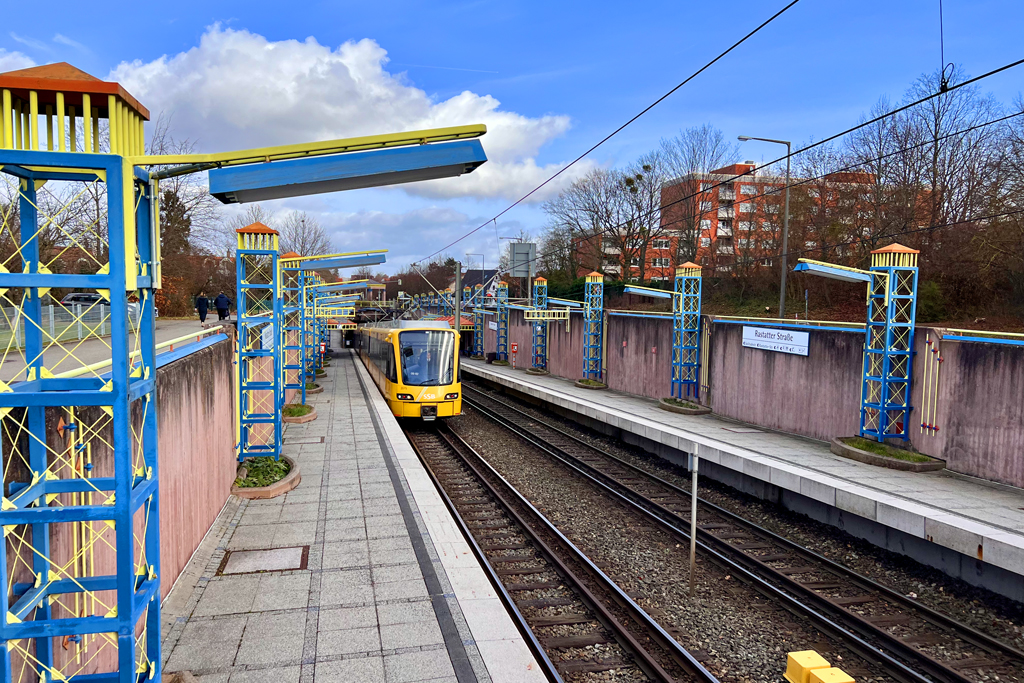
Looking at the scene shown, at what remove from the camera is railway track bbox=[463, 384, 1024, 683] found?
6449 mm

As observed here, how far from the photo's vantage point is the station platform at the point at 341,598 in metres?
5.18

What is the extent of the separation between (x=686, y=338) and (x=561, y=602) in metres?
13.0

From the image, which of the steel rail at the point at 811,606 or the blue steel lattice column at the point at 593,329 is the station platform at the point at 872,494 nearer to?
the steel rail at the point at 811,606

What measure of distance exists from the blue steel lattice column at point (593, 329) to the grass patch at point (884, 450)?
1287cm

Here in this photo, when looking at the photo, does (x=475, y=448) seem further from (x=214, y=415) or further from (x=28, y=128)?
(x=28, y=128)

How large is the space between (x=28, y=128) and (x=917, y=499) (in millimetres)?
11075

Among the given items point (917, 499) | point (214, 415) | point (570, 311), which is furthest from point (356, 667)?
point (570, 311)

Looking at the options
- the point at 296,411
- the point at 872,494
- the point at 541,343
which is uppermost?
the point at 541,343

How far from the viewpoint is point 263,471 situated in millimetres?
11367

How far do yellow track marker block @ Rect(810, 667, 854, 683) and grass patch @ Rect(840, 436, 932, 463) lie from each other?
24.0ft

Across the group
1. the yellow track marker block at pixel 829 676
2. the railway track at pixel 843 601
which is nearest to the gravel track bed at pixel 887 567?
the railway track at pixel 843 601

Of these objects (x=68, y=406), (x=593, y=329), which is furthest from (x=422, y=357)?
(x=68, y=406)

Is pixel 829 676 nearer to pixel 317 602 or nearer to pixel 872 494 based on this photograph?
pixel 317 602

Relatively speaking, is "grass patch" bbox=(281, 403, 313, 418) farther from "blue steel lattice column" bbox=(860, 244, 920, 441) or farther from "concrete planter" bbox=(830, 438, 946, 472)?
"blue steel lattice column" bbox=(860, 244, 920, 441)
